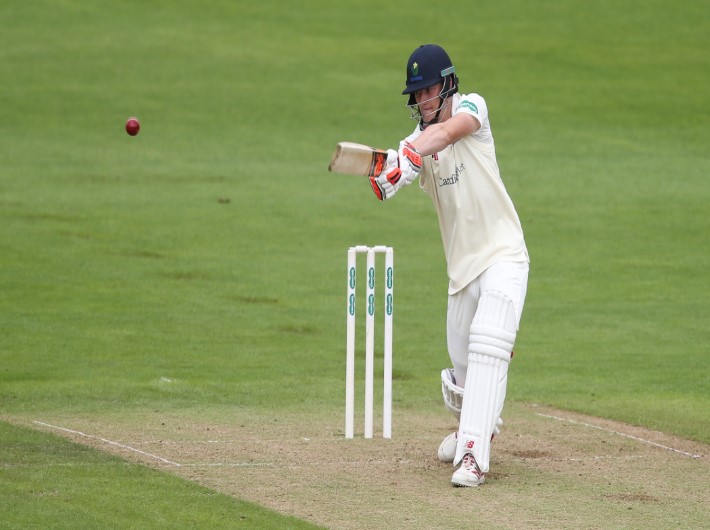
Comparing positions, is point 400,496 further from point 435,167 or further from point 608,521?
point 435,167

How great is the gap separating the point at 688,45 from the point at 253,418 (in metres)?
21.8

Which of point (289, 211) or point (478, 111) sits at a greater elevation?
point (478, 111)

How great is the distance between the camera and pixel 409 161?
6039 millimetres

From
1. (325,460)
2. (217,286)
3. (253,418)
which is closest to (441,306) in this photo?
(217,286)

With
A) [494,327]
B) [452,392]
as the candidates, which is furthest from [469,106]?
[452,392]

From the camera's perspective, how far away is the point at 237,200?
57.9 ft

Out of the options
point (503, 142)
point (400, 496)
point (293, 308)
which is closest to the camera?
point (400, 496)

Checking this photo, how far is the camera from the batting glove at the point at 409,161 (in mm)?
5996

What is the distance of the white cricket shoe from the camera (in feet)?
22.2

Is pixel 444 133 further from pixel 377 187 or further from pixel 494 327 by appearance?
pixel 494 327

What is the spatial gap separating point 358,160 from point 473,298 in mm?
1077

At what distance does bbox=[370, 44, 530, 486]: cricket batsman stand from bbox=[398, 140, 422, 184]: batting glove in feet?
0.12

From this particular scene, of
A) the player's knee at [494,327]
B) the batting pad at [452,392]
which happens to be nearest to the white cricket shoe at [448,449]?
the batting pad at [452,392]

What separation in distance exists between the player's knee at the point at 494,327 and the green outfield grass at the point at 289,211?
4.67ft
